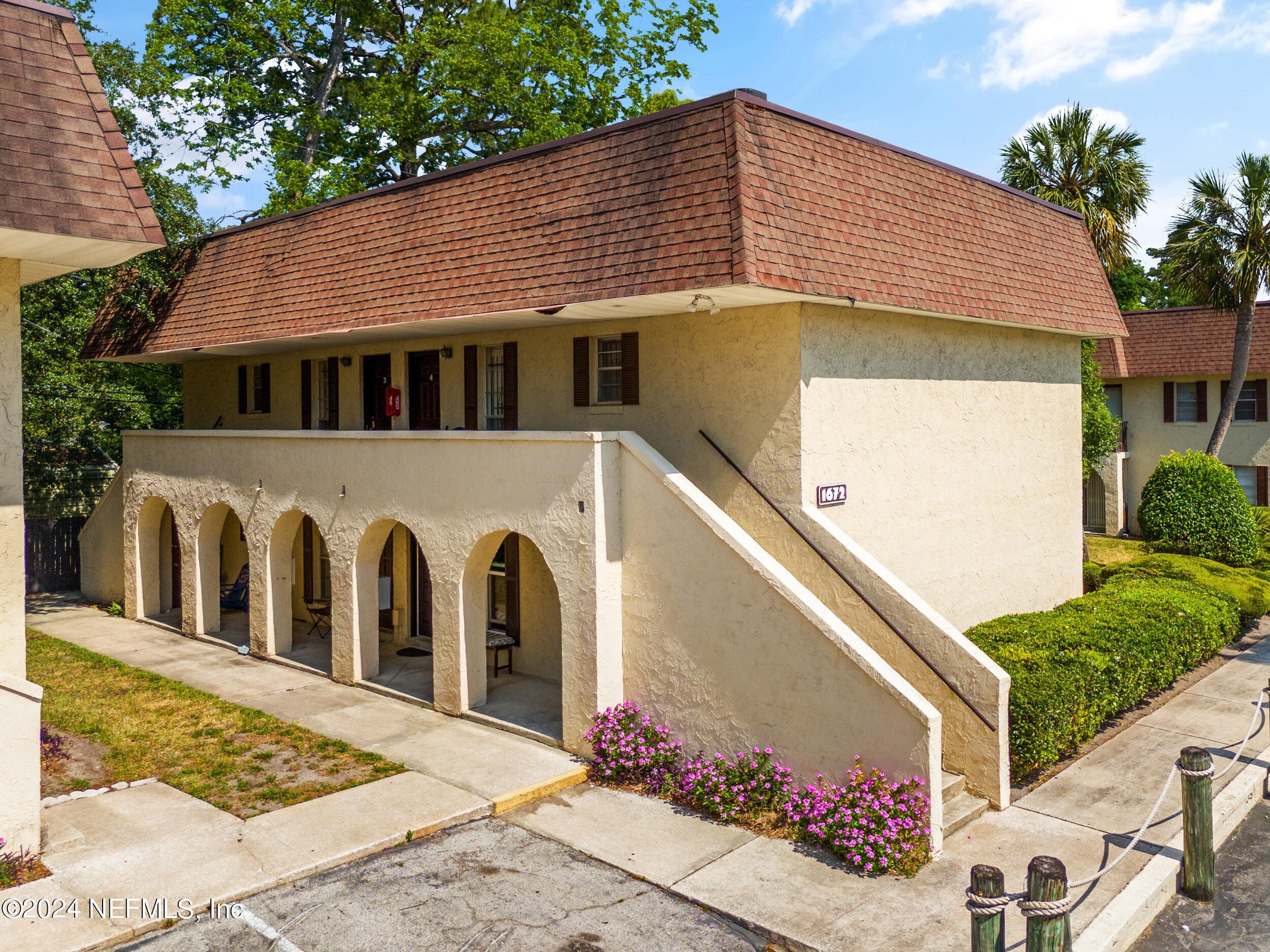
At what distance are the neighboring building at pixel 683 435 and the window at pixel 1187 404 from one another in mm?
15473

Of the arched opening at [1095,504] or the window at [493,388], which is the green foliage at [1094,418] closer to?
the arched opening at [1095,504]

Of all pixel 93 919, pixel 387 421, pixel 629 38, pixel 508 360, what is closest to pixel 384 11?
pixel 629 38

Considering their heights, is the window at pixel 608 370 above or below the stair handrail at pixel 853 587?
above

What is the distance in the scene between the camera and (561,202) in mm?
11039

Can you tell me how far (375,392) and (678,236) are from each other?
25.2 feet

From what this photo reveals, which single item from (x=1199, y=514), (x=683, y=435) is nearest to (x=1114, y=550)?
(x=1199, y=514)

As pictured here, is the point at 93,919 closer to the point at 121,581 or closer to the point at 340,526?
the point at 340,526

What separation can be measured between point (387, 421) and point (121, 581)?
7.13 m

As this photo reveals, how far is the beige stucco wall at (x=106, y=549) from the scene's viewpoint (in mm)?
18141

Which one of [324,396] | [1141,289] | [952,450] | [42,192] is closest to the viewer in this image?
[42,192]

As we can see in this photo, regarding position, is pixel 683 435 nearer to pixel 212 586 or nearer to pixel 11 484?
pixel 11 484

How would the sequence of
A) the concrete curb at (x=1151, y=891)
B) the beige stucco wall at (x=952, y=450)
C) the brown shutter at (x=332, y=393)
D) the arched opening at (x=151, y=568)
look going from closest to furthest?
1. the concrete curb at (x=1151, y=891)
2. the beige stucco wall at (x=952, y=450)
3. the brown shutter at (x=332, y=393)
4. the arched opening at (x=151, y=568)

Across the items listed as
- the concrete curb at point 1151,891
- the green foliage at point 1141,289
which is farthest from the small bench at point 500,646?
the green foliage at point 1141,289

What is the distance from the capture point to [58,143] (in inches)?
338
